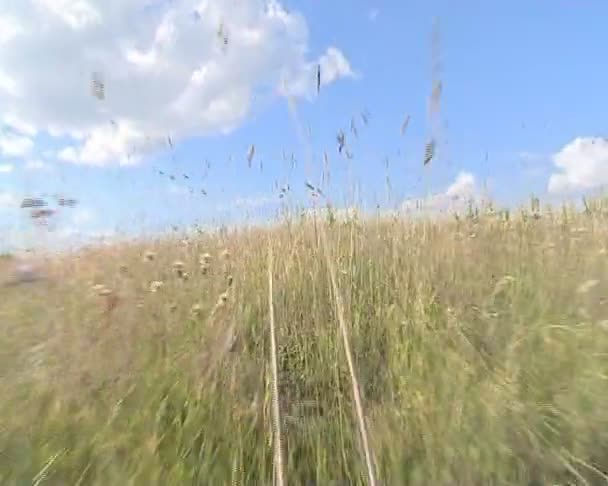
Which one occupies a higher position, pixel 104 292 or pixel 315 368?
pixel 104 292

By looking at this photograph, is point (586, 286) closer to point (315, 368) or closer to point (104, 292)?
point (315, 368)

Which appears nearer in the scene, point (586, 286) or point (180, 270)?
point (586, 286)

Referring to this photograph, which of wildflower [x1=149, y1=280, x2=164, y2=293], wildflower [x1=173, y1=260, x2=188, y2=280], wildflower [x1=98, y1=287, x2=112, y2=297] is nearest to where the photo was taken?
wildflower [x1=98, y1=287, x2=112, y2=297]

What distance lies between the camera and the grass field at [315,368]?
153 cm

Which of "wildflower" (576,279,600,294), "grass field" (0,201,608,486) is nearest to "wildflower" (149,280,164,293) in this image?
"grass field" (0,201,608,486)

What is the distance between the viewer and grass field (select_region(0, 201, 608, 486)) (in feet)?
5.00

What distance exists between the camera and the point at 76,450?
148cm

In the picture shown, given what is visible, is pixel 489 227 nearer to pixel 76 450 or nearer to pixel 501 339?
pixel 501 339

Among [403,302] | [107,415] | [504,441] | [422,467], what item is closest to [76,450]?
[107,415]

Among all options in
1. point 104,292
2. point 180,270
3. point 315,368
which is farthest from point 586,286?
point 104,292

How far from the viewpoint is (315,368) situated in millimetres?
2033

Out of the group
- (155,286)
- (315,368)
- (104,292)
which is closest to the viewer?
(315,368)

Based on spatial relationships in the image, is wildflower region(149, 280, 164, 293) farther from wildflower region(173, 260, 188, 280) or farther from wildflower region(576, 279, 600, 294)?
wildflower region(576, 279, 600, 294)

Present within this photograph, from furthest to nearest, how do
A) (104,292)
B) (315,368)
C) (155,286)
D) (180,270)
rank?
(180,270) < (155,286) < (104,292) < (315,368)
